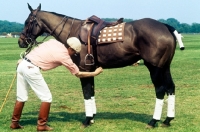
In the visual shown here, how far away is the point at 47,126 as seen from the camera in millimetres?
7914

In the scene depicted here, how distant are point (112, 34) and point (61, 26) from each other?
1.42 m

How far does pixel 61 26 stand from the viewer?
8.76 m

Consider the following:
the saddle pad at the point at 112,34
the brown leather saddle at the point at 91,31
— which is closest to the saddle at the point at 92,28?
the brown leather saddle at the point at 91,31

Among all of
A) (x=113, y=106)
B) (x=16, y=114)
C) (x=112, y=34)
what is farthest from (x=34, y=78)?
(x=113, y=106)

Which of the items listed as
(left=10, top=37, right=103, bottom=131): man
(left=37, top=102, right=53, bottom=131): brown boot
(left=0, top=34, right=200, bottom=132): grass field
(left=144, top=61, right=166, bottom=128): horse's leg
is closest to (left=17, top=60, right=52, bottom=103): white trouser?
(left=10, top=37, right=103, bottom=131): man

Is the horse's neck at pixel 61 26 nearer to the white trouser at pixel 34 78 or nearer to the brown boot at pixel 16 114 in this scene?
the white trouser at pixel 34 78

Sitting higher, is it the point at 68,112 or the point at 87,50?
the point at 87,50

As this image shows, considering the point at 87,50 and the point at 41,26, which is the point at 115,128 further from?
the point at 41,26

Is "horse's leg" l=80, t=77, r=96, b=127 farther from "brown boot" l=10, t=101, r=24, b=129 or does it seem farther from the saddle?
"brown boot" l=10, t=101, r=24, b=129

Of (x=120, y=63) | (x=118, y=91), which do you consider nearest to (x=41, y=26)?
(x=120, y=63)

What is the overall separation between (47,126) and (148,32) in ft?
10.2

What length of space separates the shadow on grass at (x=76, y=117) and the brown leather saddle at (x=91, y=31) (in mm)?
1780

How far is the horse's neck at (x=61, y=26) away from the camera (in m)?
8.71

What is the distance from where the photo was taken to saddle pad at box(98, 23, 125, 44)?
8.06 meters
